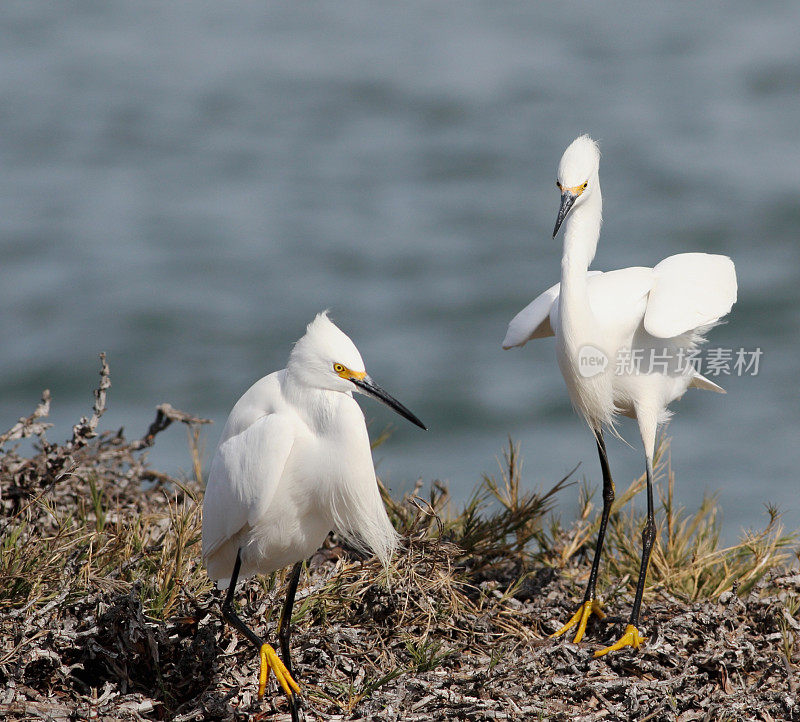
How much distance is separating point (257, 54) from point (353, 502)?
1324 cm

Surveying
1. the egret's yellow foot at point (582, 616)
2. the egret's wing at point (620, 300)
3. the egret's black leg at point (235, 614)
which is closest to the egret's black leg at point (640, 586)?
the egret's yellow foot at point (582, 616)

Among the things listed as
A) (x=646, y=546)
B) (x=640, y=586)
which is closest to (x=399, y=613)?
(x=640, y=586)

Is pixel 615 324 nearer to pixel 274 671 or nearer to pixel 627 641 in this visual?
pixel 627 641

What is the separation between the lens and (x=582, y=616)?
4066mm

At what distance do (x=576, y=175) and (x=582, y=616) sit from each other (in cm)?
179

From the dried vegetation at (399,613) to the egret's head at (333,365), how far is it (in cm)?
77

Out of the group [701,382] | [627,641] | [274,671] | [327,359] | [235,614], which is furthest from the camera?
[701,382]

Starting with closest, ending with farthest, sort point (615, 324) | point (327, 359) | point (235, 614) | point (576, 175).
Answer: point (327, 359) → point (235, 614) → point (576, 175) → point (615, 324)

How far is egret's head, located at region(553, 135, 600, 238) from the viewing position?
4176 millimetres

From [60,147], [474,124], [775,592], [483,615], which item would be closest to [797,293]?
[474,124]

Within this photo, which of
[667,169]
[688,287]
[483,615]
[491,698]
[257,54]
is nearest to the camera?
[491,698]

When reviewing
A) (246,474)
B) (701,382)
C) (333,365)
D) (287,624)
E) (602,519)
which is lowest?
(287,624)

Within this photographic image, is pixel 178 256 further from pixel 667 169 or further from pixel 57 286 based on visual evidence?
pixel 667 169

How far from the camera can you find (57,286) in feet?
39.7
